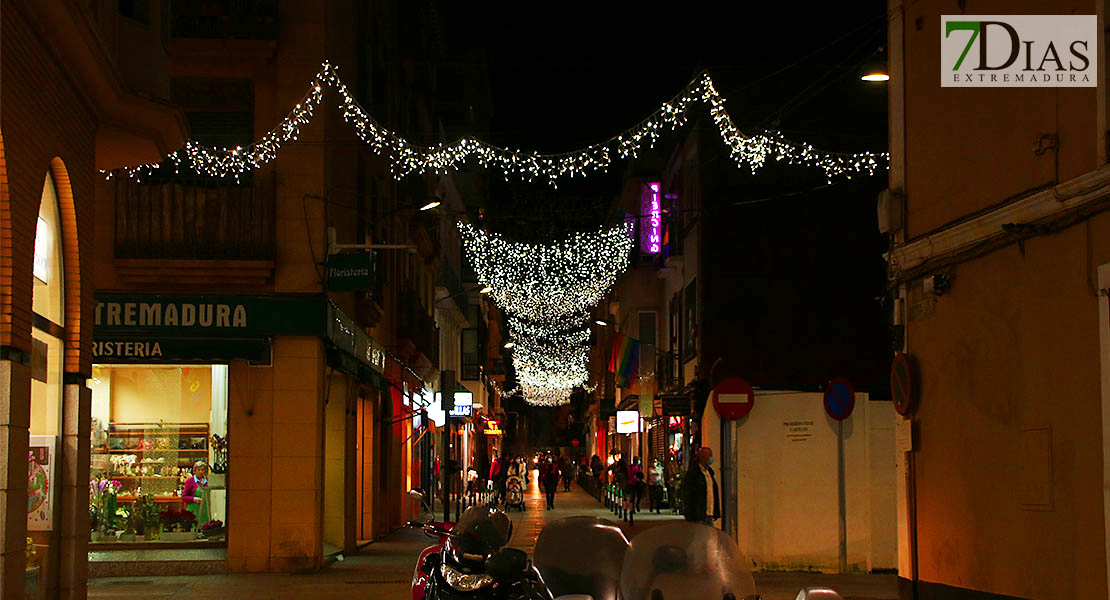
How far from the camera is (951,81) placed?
44.8 ft

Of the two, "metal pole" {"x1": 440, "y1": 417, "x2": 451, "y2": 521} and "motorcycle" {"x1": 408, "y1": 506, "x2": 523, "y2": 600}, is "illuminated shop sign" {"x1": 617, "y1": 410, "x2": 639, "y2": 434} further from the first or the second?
"motorcycle" {"x1": 408, "y1": 506, "x2": 523, "y2": 600}

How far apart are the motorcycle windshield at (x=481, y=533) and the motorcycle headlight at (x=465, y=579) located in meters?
0.18

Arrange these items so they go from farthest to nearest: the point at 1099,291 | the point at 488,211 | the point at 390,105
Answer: the point at 488,211 → the point at 390,105 → the point at 1099,291

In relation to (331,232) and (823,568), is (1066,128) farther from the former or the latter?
(331,232)

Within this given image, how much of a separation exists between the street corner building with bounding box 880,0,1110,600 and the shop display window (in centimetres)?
1103

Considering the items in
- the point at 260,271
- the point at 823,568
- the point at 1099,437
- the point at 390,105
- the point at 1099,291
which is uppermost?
the point at 390,105

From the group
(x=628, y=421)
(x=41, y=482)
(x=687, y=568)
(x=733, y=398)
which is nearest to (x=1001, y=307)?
(x=687, y=568)

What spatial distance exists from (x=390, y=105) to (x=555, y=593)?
72.9 feet

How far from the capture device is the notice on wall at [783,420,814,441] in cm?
2061

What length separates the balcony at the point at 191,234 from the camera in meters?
20.2

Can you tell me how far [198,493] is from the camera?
68.9ft

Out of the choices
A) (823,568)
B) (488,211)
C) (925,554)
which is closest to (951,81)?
(925,554)

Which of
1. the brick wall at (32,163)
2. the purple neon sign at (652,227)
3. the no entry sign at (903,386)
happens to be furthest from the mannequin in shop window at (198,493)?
the purple neon sign at (652,227)

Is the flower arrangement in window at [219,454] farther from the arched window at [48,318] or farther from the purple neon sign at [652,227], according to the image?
the purple neon sign at [652,227]
